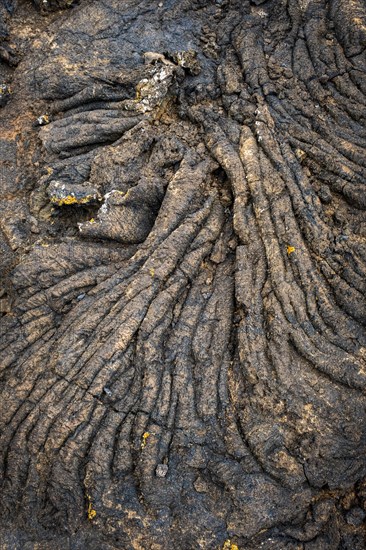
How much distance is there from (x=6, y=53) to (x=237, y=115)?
4792mm

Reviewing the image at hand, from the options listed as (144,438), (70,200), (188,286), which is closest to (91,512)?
(144,438)

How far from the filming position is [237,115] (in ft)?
25.1

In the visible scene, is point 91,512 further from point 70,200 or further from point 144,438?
point 70,200

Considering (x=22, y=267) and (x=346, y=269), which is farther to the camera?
(x=22, y=267)

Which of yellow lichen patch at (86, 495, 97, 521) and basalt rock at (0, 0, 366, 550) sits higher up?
basalt rock at (0, 0, 366, 550)

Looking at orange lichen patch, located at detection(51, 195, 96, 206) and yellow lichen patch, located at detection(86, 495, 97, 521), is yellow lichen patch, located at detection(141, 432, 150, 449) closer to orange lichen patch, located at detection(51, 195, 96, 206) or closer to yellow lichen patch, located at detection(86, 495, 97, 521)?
yellow lichen patch, located at detection(86, 495, 97, 521)

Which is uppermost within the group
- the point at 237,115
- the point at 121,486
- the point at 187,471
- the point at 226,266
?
the point at 237,115

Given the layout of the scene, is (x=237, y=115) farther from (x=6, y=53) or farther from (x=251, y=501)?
(x=251, y=501)

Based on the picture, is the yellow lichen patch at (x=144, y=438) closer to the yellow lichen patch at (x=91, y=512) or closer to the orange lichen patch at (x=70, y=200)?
the yellow lichen patch at (x=91, y=512)

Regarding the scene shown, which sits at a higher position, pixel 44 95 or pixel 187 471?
pixel 44 95

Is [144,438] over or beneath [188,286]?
beneath

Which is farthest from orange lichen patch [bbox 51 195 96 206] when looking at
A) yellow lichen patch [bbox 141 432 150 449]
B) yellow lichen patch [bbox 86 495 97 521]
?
yellow lichen patch [bbox 86 495 97 521]

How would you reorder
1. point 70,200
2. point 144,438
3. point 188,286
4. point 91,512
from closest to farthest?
1. point 91,512
2. point 144,438
3. point 188,286
4. point 70,200

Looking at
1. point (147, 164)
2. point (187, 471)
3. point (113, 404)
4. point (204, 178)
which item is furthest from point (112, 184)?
point (187, 471)
